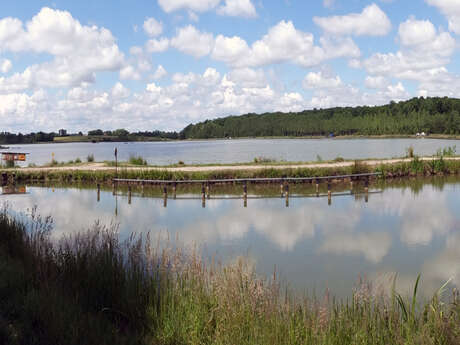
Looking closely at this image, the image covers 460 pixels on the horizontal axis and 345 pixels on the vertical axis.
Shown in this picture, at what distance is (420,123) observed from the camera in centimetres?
11638

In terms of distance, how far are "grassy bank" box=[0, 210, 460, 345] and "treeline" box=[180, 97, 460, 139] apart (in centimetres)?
10654

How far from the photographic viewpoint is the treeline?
116312 millimetres

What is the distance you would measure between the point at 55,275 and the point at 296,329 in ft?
12.0

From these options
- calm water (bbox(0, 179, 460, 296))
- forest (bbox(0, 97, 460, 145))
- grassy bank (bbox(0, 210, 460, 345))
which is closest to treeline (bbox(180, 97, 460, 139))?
forest (bbox(0, 97, 460, 145))

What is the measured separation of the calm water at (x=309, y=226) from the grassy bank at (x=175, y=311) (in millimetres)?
2180

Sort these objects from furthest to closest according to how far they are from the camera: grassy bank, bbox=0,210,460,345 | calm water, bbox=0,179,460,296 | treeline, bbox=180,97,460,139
A: treeline, bbox=180,97,460,139, calm water, bbox=0,179,460,296, grassy bank, bbox=0,210,460,345

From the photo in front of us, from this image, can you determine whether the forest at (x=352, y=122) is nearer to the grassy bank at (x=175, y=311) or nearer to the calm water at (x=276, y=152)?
the calm water at (x=276, y=152)

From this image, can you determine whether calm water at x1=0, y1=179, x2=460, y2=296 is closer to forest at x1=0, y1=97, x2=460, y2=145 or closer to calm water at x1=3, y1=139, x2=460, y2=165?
calm water at x1=3, y1=139, x2=460, y2=165

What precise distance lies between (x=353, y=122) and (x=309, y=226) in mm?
129973

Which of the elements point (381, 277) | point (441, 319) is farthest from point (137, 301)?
point (381, 277)

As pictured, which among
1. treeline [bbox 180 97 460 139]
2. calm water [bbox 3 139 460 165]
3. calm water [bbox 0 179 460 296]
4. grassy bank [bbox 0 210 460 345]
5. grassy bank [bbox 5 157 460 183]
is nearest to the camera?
grassy bank [bbox 0 210 460 345]

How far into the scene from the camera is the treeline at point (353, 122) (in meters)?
116

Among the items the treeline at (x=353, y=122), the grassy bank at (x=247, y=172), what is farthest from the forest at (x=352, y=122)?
the grassy bank at (x=247, y=172)

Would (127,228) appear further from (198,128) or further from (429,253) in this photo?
(198,128)
